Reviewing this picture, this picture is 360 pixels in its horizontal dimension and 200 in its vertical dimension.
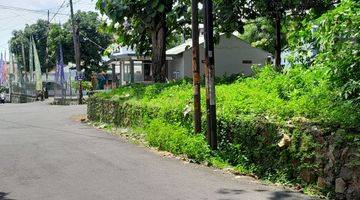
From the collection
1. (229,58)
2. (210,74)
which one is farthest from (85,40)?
(210,74)

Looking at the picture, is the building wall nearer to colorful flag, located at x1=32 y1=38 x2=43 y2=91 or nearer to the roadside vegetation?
colorful flag, located at x1=32 y1=38 x2=43 y2=91

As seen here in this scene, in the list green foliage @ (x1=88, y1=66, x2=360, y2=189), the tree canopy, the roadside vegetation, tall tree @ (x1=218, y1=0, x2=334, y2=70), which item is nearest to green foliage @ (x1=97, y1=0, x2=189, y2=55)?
tall tree @ (x1=218, y1=0, x2=334, y2=70)

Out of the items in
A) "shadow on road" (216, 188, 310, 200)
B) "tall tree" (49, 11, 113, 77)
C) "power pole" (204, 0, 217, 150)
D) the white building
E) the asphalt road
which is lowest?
"shadow on road" (216, 188, 310, 200)

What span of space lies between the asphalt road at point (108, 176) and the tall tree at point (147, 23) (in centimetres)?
755

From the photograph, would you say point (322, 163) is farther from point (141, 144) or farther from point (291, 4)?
point (291, 4)

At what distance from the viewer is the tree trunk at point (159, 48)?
2209 centimetres

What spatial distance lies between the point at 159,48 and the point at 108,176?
1325cm

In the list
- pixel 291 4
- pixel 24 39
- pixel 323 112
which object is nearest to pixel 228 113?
pixel 323 112

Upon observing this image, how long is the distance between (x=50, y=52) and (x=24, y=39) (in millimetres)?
10173

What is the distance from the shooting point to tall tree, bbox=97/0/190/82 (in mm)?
20594

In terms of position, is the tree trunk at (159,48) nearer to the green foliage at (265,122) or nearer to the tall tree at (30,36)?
the green foliage at (265,122)

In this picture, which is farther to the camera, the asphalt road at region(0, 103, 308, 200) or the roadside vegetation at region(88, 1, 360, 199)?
the asphalt road at region(0, 103, 308, 200)

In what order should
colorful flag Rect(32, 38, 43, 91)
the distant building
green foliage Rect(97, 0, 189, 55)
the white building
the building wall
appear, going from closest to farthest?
green foliage Rect(97, 0, 189, 55)
the distant building
the white building
the building wall
colorful flag Rect(32, 38, 43, 91)

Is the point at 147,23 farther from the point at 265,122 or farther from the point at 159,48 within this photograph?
the point at 265,122
